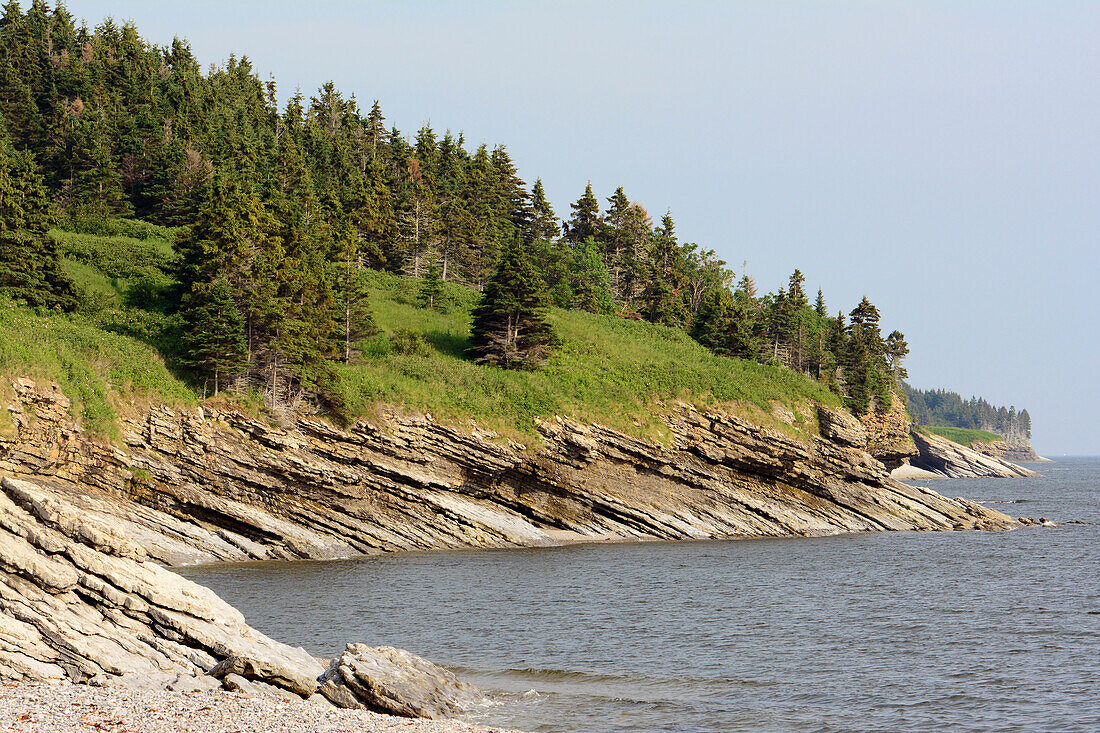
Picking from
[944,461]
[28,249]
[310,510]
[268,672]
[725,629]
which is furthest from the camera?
[944,461]

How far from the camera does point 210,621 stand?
2098 centimetres

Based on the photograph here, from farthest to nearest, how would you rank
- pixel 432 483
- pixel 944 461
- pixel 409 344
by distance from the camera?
pixel 944 461, pixel 409 344, pixel 432 483

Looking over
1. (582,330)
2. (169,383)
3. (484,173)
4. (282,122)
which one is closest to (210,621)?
(169,383)

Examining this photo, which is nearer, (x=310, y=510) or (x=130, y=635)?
(x=130, y=635)

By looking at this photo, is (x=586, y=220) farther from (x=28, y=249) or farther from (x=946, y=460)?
(x=946, y=460)

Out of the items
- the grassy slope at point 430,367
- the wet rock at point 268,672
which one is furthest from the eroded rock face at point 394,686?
the grassy slope at point 430,367

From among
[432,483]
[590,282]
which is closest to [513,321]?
[432,483]

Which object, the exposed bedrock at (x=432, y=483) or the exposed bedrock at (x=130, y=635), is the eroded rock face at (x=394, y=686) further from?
the exposed bedrock at (x=432, y=483)

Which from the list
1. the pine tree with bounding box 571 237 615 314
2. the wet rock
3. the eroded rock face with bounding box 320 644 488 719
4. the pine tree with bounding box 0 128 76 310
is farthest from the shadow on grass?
the wet rock

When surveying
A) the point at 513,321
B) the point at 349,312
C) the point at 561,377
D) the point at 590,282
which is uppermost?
the point at 590,282

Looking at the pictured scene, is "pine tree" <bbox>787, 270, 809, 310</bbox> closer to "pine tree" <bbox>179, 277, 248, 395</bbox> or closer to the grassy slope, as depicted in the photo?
the grassy slope

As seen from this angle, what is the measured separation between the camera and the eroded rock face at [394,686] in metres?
19.5

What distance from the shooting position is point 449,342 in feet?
244

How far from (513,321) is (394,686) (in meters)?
51.5
